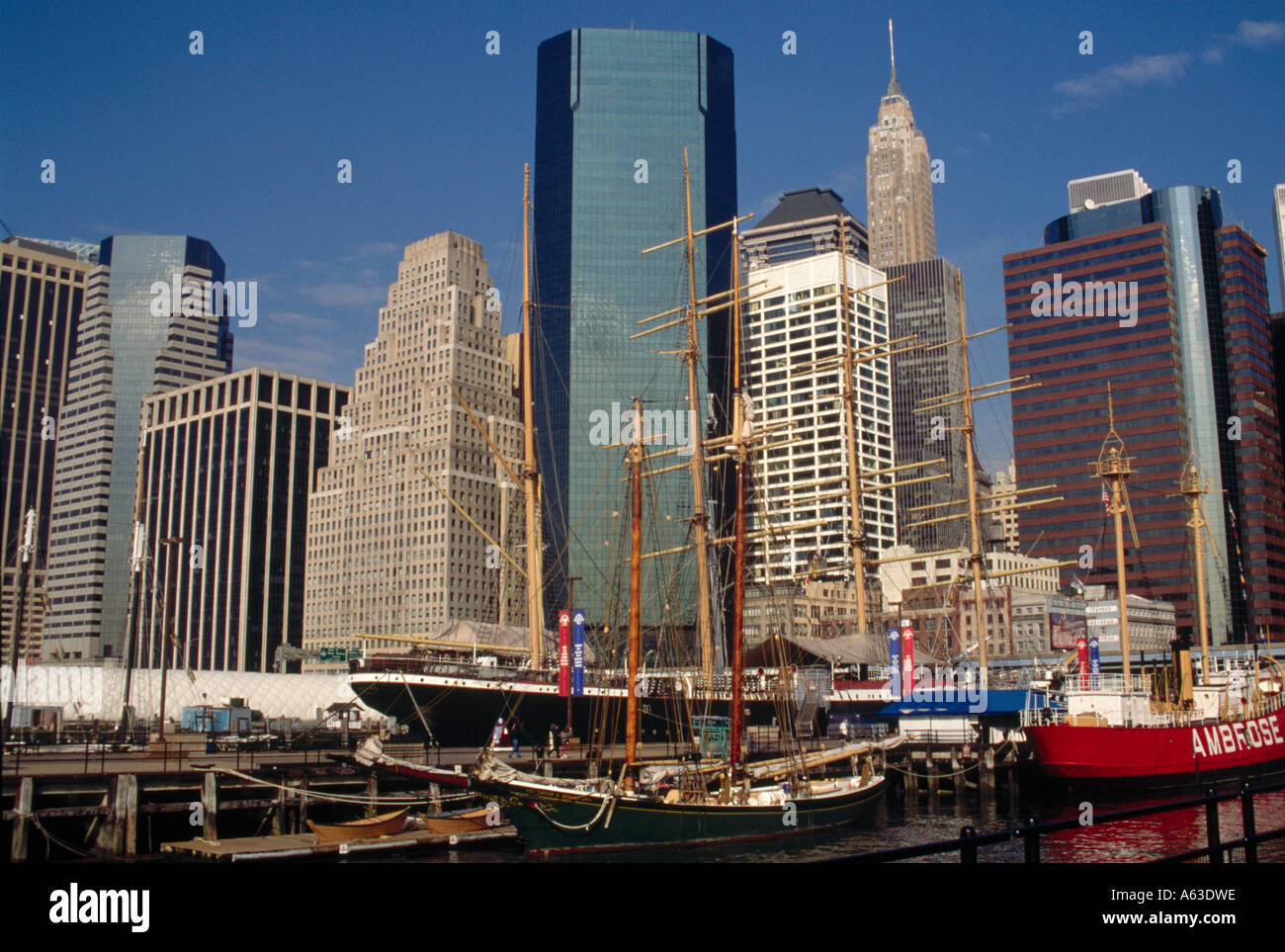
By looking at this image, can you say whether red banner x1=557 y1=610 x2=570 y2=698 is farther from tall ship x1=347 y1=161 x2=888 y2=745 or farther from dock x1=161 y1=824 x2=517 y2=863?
dock x1=161 y1=824 x2=517 y2=863

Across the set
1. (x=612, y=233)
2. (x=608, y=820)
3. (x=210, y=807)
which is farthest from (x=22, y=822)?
(x=612, y=233)

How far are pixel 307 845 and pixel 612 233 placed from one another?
471ft

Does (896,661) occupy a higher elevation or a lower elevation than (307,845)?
higher

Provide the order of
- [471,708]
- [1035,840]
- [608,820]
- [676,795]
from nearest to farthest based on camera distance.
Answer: [1035,840] → [608,820] → [676,795] → [471,708]

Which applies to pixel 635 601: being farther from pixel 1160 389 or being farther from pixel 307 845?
pixel 1160 389

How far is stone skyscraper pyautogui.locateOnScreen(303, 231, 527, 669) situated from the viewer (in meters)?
170

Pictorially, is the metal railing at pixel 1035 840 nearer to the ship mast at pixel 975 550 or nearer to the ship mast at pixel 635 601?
the ship mast at pixel 635 601

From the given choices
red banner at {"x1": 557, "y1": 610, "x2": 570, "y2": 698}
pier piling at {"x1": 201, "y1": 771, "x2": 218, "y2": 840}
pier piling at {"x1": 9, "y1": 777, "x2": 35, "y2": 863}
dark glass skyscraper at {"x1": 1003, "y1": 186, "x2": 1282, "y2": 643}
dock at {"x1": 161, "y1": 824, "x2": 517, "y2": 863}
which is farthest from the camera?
dark glass skyscraper at {"x1": 1003, "y1": 186, "x2": 1282, "y2": 643}

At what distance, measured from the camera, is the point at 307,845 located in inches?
1267

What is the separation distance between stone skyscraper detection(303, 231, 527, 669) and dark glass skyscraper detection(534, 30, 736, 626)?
10.5m

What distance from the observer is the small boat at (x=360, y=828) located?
32969 mm

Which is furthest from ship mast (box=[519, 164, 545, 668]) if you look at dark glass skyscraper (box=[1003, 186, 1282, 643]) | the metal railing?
dark glass skyscraper (box=[1003, 186, 1282, 643])
